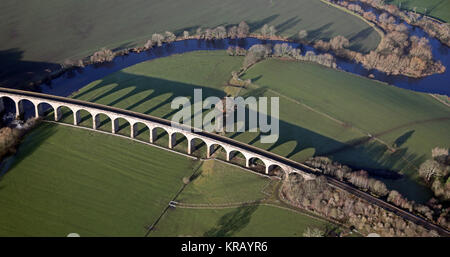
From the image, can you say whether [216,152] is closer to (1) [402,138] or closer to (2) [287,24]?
(1) [402,138]

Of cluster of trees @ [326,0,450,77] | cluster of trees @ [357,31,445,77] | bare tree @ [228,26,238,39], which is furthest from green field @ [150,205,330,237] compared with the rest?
bare tree @ [228,26,238,39]

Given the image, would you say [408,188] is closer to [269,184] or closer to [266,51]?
[269,184]

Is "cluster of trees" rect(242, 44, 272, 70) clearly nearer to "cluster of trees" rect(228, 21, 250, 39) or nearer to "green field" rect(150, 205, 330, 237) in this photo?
"cluster of trees" rect(228, 21, 250, 39)

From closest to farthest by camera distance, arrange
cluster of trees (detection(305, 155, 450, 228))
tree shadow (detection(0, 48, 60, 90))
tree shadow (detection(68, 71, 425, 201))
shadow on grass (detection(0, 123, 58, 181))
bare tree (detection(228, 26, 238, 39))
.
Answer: cluster of trees (detection(305, 155, 450, 228)) → shadow on grass (detection(0, 123, 58, 181)) → tree shadow (detection(68, 71, 425, 201)) → tree shadow (detection(0, 48, 60, 90)) → bare tree (detection(228, 26, 238, 39))

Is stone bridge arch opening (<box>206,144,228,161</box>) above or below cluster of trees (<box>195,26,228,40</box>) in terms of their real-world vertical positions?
below

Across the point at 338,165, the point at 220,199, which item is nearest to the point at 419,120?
the point at 338,165

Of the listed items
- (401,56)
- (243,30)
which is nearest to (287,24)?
(243,30)
